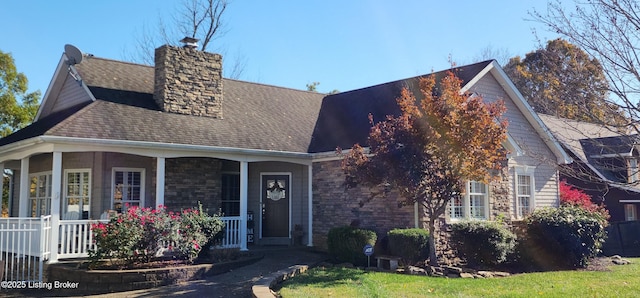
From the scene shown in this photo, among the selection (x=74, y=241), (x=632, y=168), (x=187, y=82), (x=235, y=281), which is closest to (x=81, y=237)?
(x=74, y=241)

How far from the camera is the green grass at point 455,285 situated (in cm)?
901

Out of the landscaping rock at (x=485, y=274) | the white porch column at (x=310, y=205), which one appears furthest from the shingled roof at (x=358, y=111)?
the landscaping rock at (x=485, y=274)

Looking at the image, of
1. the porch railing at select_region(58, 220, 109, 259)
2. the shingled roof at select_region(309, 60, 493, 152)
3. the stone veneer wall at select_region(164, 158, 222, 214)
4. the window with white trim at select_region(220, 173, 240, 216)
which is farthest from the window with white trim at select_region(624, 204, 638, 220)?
the porch railing at select_region(58, 220, 109, 259)

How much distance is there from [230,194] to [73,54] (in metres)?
6.21

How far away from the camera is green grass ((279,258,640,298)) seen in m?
9.01

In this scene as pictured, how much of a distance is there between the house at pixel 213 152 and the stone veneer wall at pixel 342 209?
0.10 ft

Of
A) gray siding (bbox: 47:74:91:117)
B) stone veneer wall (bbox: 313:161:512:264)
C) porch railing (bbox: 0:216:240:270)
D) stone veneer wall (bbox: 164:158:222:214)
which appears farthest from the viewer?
gray siding (bbox: 47:74:91:117)

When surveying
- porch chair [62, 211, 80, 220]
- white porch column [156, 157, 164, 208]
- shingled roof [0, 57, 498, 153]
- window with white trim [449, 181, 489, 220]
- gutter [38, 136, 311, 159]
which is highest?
shingled roof [0, 57, 498, 153]

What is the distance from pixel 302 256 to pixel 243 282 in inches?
136

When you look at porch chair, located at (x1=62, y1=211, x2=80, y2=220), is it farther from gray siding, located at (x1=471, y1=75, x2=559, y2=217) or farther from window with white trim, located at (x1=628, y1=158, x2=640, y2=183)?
window with white trim, located at (x1=628, y1=158, x2=640, y2=183)

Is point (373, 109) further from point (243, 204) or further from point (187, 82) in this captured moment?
point (187, 82)

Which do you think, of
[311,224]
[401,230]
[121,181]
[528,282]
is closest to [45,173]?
[121,181]

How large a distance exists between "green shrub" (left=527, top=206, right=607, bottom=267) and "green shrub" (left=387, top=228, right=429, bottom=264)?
3331mm

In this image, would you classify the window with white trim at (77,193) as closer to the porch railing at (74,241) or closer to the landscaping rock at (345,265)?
the porch railing at (74,241)
